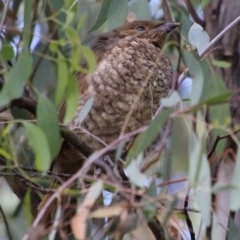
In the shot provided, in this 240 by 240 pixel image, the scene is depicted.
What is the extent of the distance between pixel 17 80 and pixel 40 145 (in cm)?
30

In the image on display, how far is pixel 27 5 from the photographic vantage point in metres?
2.87

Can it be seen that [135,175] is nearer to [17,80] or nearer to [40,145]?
[40,145]

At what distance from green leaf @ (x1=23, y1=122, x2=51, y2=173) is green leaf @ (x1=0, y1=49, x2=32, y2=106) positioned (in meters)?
0.11

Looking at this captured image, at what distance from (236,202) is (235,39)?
1862 millimetres

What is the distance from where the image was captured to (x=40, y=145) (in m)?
2.26

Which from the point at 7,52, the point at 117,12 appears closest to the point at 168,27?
the point at 117,12

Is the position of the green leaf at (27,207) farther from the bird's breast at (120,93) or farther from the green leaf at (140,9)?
the green leaf at (140,9)

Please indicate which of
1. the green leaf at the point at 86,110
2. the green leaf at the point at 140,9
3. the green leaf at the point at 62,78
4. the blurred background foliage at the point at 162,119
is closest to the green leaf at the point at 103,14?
the blurred background foliage at the point at 162,119

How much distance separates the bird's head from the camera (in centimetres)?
410

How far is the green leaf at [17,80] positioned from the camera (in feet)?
7.87

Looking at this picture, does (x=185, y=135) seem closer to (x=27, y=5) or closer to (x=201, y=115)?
(x=201, y=115)

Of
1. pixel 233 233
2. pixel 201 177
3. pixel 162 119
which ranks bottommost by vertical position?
pixel 233 233

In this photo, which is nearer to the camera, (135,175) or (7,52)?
(135,175)

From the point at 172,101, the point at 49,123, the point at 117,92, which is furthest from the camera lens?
the point at 117,92
